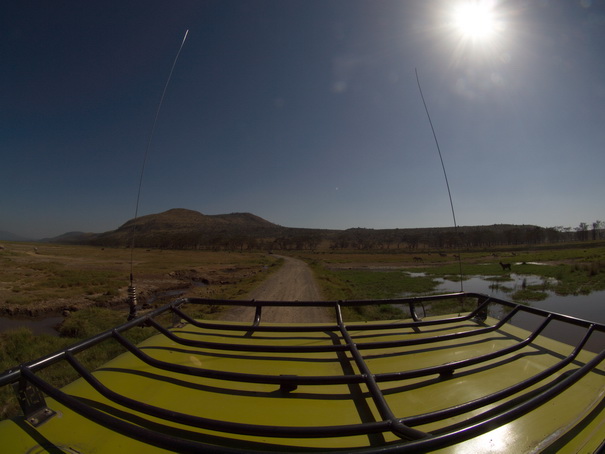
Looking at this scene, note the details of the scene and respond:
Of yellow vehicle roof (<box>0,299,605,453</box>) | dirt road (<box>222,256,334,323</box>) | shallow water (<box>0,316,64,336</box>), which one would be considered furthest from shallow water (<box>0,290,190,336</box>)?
yellow vehicle roof (<box>0,299,605,453</box>)

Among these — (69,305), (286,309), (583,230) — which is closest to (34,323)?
(69,305)

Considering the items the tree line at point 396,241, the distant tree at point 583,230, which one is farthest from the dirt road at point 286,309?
the distant tree at point 583,230

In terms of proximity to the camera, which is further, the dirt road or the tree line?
the tree line

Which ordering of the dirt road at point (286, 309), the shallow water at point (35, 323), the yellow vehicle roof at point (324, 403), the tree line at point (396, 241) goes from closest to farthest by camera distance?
the yellow vehicle roof at point (324, 403), the dirt road at point (286, 309), the shallow water at point (35, 323), the tree line at point (396, 241)

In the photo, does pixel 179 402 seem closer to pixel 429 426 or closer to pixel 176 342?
pixel 176 342

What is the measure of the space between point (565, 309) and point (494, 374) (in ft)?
62.7

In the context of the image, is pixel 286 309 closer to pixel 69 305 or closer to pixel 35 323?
pixel 35 323

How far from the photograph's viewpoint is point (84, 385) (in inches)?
70.1

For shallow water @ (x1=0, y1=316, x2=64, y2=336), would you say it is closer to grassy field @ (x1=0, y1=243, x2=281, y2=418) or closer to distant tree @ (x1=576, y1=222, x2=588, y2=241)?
grassy field @ (x1=0, y1=243, x2=281, y2=418)

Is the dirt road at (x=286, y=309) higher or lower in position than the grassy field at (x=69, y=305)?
higher

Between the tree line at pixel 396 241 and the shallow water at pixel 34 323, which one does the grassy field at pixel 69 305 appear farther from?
the tree line at pixel 396 241

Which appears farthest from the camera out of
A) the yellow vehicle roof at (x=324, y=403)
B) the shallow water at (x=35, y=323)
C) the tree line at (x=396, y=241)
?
the tree line at (x=396, y=241)

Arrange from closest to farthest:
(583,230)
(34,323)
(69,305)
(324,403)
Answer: (324,403)
(34,323)
(69,305)
(583,230)

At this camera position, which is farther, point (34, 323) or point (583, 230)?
point (583, 230)
